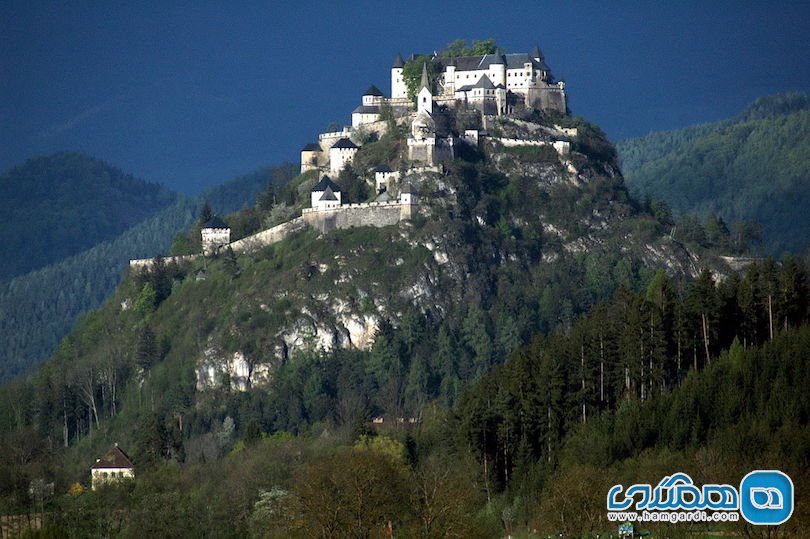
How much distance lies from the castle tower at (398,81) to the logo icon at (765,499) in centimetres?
8260

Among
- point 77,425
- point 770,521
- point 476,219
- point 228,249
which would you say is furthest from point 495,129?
point 770,521

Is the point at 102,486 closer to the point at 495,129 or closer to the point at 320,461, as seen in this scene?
the point at 320,461

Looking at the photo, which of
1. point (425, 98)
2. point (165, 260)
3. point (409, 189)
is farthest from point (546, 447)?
point (165, 260)

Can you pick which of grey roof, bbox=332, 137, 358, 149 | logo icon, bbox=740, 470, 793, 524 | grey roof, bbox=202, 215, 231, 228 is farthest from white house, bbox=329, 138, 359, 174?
logo icon, bbox=740, 470, 793, 524

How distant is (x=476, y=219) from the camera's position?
137 metres

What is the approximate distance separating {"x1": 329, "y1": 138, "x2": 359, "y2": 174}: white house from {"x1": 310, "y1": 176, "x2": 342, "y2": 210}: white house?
11.1 ft

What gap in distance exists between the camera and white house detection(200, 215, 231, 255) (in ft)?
472

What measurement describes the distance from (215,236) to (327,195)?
12.0 meters

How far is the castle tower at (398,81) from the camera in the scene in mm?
145875

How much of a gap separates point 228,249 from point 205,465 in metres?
43.4

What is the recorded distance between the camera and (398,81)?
14612 centimetres

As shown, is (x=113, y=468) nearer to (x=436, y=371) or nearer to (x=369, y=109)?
(x=436, y=371)

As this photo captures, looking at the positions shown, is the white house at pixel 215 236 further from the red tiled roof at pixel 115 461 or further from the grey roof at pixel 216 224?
the red tiled roof at pixel 115 461

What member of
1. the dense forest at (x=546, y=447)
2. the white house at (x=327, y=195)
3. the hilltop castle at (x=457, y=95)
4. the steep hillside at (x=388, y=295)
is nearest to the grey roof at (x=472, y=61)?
the hilltop castle at (x=457, y=95)
